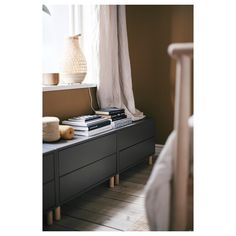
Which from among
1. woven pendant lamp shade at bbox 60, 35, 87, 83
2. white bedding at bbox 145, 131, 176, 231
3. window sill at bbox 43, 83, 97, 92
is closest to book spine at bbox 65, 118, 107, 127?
window sill at bbox 43, 83, 97, 92

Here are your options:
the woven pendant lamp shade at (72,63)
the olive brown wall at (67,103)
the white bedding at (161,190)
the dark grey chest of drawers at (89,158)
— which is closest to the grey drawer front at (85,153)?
the dark grey chest of drawers at (89,158)

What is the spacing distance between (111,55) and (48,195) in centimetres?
114

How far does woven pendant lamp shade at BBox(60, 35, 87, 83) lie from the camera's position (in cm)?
224

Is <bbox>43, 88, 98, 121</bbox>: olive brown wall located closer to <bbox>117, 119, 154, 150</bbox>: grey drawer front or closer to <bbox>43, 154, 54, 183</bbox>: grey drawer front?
<bbox>117, 119, 154, 150</bbox>: grey drawer front

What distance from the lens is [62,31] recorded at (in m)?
2.38

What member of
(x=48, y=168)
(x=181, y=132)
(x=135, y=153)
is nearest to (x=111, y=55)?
(x=135, y=153)

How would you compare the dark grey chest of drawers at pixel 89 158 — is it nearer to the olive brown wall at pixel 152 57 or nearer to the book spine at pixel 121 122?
the book spine at pixel 121 122

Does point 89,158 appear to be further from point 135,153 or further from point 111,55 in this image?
point 111,55

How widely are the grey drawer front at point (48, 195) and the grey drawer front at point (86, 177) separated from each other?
72 mm

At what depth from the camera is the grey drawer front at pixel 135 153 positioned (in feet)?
7.47

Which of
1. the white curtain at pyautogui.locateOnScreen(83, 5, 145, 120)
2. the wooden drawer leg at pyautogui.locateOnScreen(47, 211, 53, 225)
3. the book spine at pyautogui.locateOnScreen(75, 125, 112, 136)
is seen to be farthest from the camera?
the white curtain at pyautogui.locateOnScreen(83, 5, 145, 120)

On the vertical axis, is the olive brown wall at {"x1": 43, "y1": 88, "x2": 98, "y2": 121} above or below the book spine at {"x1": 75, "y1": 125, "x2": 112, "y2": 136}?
above

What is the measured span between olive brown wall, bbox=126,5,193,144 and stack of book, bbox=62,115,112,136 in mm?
499
